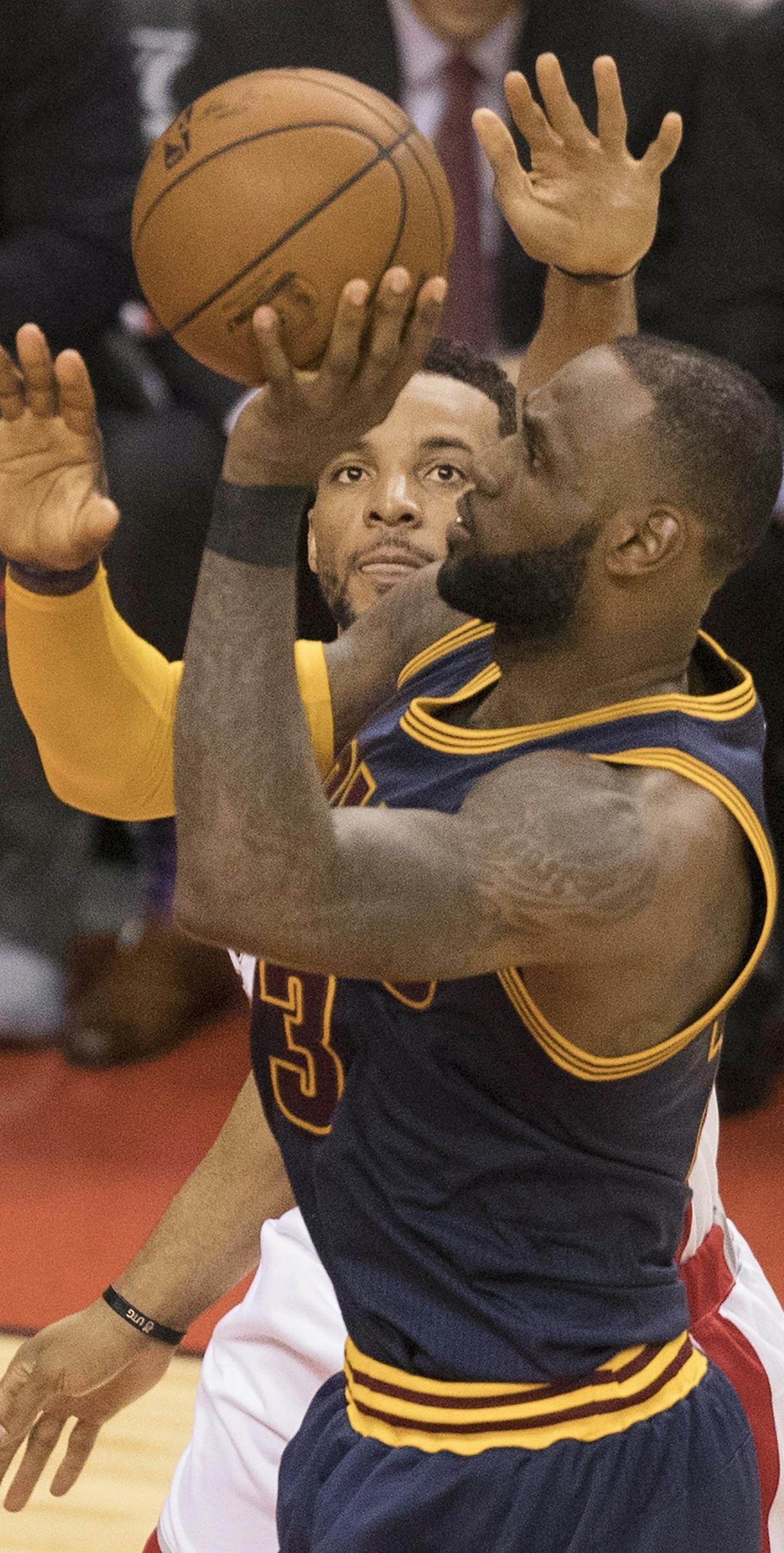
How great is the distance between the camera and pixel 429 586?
7.86 ft

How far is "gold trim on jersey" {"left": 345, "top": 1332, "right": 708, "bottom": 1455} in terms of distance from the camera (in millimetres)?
1938

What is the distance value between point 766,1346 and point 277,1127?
2.50 feet

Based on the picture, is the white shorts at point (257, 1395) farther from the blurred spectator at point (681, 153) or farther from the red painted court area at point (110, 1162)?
the blurred spectator at point (681, 153)

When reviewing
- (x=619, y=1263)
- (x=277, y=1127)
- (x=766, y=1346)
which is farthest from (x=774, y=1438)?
(x=277, y=1127)

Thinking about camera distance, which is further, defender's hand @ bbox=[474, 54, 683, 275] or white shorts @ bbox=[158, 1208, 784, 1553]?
white shorts @ bbox=[158, 1208, 784, 1553]

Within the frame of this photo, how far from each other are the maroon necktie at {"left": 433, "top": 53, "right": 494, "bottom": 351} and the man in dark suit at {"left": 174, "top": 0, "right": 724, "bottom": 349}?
0.03 metres

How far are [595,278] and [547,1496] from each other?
1343 mm

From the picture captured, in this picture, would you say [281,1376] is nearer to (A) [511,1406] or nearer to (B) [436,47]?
(A) [511,1406]

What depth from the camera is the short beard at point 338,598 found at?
116 inches

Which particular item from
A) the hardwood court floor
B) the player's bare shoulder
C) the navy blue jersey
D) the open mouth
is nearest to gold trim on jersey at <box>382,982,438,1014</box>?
the navy blue jersey

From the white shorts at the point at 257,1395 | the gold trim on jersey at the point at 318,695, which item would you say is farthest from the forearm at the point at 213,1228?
the gold trim on jersey at the point at 318,695

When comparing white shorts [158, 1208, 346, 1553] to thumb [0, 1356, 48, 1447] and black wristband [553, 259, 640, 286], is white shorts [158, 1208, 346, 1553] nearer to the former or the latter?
A: thumb [0, 1356, 48, 1447]

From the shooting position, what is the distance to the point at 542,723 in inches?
74.9

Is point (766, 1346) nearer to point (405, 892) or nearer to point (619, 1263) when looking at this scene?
point (619, 1263)
